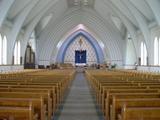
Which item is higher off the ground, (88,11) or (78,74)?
(88,11)

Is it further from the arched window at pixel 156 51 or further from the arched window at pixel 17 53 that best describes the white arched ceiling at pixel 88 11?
the arched window at pixel 17 53

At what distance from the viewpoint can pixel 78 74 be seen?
4169 centimetres

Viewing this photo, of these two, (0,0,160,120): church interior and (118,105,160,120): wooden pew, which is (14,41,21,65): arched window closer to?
(0,0,160,120): church interior

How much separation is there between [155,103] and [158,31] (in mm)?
27284

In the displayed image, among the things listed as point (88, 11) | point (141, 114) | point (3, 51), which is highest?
point (88, 11)

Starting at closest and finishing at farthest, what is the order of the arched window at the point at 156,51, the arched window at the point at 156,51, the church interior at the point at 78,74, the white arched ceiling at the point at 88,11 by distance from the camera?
the church interior at the point at 78,74 < the white arched ceiling at the point at 88,11 < the arched window at the point at 156,51 < the arched window at the point at 156,51

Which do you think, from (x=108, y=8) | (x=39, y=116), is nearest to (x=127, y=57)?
(x=108, y=8)

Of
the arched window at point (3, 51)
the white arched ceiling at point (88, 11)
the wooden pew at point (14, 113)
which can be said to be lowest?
the wooden pew at point (14, 113)

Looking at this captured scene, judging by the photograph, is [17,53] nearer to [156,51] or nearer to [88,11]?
[88,11]

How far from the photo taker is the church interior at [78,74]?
17.7 ft

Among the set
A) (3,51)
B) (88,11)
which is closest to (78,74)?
(88,11)

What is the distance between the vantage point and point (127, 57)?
48000 millimetres

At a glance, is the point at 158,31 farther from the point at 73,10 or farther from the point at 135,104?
the point at 135,104

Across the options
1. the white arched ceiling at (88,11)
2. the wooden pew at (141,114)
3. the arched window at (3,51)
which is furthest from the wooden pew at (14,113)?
the arched window at (3,51)
